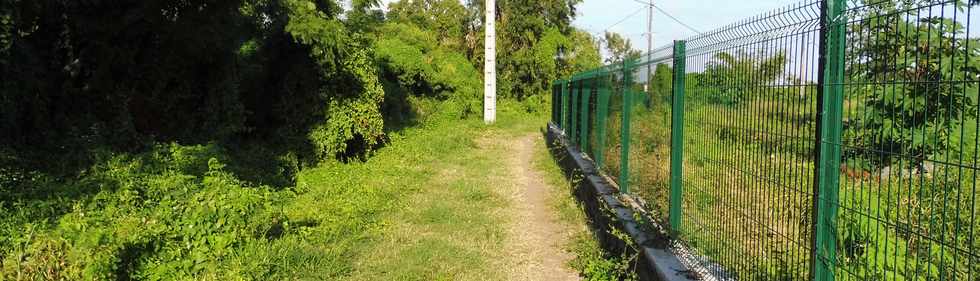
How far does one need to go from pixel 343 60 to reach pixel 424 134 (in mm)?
6193

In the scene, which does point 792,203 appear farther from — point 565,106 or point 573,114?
point 565,106

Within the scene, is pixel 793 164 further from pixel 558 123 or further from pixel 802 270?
pixel 558 123

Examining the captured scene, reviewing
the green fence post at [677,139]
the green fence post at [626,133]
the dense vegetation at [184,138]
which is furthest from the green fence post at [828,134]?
the green fence post at [626,133]

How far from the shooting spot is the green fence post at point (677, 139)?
4543 millimetres

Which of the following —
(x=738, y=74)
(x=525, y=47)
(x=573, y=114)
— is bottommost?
(x=573, y=114)

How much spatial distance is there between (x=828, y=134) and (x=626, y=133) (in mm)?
3823

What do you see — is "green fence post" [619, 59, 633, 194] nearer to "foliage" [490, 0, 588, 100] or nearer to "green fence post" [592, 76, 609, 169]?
"green fence post" [592, 76, 609, 169]

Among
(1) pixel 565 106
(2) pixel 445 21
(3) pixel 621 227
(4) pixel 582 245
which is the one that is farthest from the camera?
(2) pixel 445 21

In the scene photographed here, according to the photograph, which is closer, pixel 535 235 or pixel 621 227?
pixel 621 227

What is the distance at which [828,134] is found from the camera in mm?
2549

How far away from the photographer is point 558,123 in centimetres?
1555

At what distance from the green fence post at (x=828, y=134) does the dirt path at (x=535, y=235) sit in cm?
264

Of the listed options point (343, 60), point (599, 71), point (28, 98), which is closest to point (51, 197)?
point (28, 98)

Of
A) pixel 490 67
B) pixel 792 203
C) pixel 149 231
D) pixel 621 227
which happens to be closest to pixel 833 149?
pixel 792 203
